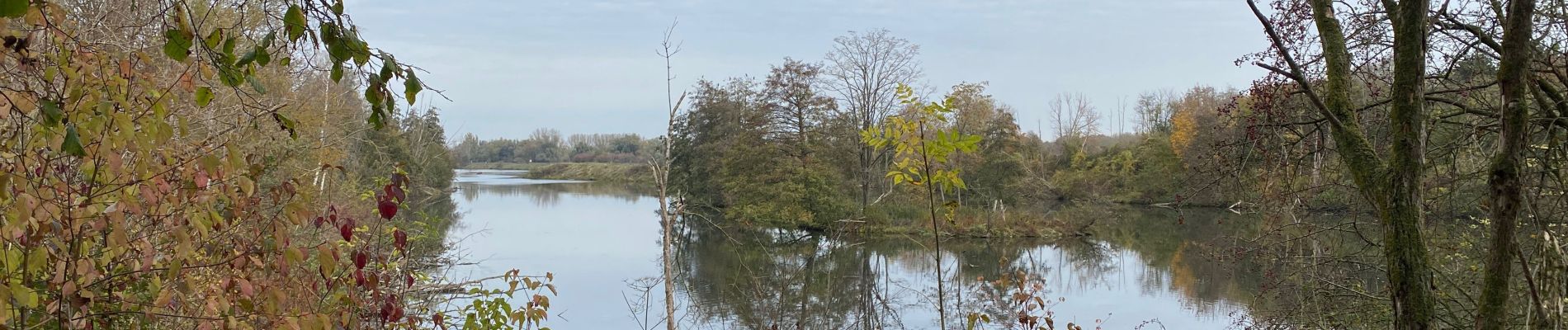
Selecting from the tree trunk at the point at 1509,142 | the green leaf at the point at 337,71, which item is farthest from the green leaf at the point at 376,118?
the tree trunk at the point at 1509,142

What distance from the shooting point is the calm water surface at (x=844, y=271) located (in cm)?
1090

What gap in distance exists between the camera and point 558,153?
267ft

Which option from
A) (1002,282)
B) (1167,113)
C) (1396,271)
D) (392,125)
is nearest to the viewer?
(1396,271)

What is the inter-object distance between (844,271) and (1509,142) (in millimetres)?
13429

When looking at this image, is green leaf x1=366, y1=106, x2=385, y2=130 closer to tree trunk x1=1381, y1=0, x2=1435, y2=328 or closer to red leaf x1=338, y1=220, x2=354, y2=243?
red leaf x1=338, y1=220, x2=354, y2=243

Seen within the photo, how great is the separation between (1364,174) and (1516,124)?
429mm

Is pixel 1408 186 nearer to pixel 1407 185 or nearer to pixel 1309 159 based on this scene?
pixel 1407 185

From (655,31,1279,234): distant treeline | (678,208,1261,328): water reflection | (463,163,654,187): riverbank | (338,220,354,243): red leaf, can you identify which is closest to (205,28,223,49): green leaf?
(338,220,354,243): red leaf

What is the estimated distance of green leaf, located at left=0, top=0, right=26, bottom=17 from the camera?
37.7 inches

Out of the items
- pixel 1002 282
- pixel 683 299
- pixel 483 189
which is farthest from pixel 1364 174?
pixel 483 189

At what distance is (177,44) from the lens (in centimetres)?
147

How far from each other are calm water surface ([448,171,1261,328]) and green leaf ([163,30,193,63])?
196 inches

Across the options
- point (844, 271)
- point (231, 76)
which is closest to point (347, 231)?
point (231, 76)

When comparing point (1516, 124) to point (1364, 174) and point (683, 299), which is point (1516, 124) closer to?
point (1364, 174)
